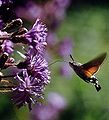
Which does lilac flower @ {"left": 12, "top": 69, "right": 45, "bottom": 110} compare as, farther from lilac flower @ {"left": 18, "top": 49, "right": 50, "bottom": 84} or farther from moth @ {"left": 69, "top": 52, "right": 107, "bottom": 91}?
moth @ {"left": 69, "top": 52, "right": 107, "bottom": 91}

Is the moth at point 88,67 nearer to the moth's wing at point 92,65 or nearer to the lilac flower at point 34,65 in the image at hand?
the moth's wing at point 92,65

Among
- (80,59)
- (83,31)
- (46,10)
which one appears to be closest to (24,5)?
(46,10)

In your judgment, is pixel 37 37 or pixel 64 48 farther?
pixel 64 48

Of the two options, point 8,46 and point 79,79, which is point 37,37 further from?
point 79,79

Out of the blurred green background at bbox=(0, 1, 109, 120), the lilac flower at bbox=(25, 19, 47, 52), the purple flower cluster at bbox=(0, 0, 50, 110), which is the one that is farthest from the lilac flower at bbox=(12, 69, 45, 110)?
the blurred green background at bbox=(0, 1, 109, 120)

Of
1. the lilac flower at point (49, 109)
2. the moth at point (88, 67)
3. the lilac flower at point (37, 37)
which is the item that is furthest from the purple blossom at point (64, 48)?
the moth at point (88, 67)

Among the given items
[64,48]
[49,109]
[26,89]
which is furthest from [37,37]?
[49,109]
